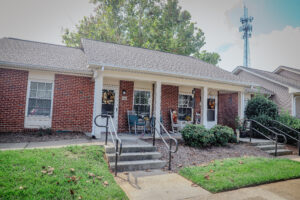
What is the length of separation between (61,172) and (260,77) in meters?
15.9

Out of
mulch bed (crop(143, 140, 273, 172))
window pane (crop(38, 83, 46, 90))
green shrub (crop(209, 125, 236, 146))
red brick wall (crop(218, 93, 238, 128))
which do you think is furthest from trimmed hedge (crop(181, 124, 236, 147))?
window pane (crop(38, 83, 46, 90))

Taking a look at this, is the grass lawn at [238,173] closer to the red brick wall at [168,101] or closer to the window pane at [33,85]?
the red brick wall at [168,101]

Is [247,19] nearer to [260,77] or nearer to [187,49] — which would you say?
[187,49]

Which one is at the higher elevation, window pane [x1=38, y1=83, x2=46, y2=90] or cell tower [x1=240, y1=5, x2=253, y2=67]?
cell tower [x1=240, y1=5, x2=253, y2=67]

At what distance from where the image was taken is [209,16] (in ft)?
38.0

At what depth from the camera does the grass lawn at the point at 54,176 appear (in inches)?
120

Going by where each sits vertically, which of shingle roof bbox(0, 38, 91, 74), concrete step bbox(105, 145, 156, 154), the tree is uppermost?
the tree

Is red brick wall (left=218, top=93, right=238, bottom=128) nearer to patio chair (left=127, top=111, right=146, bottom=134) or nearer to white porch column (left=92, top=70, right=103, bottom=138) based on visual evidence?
A: patio chair (left=127, top=111, right=146, bottom=134)

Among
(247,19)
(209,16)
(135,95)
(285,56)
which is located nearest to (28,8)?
(135,95)

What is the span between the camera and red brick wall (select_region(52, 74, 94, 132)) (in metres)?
7.93

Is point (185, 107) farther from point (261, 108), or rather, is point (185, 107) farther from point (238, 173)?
point (238, 173)

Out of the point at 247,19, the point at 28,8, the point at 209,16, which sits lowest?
the point at 28,8

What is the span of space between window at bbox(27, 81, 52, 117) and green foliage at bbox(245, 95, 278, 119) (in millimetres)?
10369

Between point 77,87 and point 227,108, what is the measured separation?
31.3 ft
